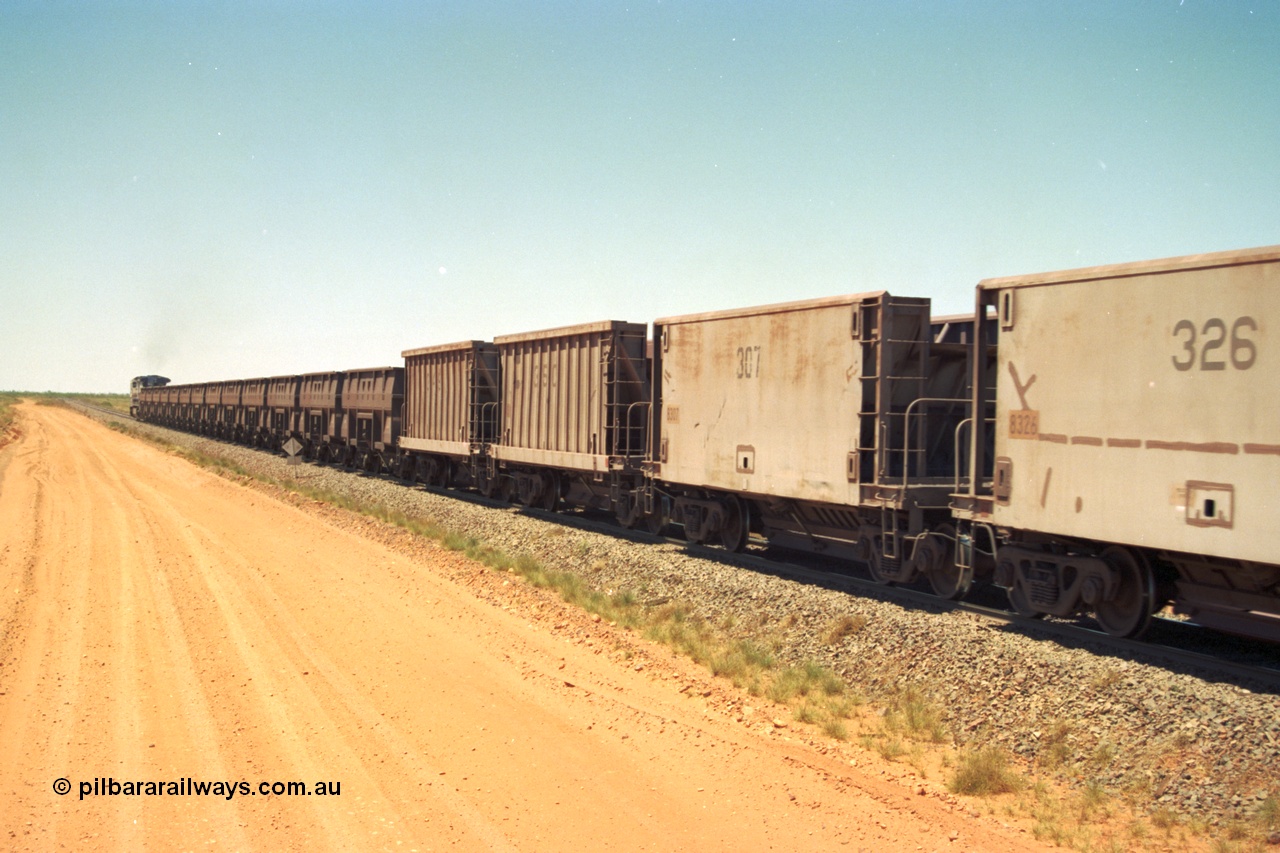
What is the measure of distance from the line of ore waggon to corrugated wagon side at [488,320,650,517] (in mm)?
59

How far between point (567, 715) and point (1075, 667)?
4.75 meters

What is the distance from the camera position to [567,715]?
8367 mm

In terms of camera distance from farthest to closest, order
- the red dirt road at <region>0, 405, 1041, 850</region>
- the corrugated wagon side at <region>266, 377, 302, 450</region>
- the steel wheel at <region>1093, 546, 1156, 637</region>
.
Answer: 1. the corrugated wagon side at <region>266, 377, 302, 450</region>
2. the steel wheel at <region>1093, 546, 1156, 637</region>
3. the red dirt road at <region>0, 405, 1041, 850</region>

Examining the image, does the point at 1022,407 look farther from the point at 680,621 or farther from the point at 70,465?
the point at 70,465

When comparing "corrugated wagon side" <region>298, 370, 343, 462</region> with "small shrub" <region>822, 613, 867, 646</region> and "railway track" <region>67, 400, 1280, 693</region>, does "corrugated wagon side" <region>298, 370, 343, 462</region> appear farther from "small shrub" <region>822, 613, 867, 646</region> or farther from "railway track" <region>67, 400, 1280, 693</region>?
"small shrub" <region>822, 613, 867, 646</region>

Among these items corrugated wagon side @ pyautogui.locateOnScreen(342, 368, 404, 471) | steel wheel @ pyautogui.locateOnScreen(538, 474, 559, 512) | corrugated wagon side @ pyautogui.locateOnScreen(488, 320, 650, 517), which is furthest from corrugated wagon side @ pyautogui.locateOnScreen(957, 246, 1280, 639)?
corrugated wagon side @ pyautogui.locateOnScreen(342, 368, 404, 471)

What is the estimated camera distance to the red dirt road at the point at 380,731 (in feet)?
19.9

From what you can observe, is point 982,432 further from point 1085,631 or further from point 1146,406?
point 1085,631

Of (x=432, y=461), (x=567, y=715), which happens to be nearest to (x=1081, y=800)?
(x=567, y=715)

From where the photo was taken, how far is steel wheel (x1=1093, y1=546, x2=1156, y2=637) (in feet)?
29.7

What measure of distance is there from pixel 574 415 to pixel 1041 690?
11.8 m

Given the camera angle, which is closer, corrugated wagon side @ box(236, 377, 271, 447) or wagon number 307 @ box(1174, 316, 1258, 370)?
wagon number 307 @ box(1174, 316, 1258, 370)
